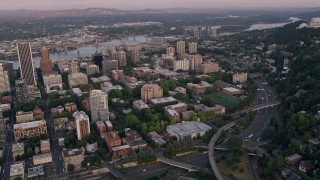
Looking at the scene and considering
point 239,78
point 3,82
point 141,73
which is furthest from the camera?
point 141,73

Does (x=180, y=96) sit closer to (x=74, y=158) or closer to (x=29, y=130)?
(x=29, y=130)

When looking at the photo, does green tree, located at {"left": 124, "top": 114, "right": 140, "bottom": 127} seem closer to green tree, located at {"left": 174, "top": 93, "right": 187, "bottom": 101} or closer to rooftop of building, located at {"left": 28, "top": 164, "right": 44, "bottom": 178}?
green tree, located at {"left": 174, "top": 93, "right": 187, "bottom": 101}

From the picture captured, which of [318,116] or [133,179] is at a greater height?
[318,116]

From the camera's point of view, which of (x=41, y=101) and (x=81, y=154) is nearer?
(x=81, y=154)

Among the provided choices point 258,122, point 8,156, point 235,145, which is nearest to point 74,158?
point 8,156

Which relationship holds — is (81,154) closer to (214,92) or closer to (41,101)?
(41,101)

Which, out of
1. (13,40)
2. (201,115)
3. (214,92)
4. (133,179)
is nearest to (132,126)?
(201,115)

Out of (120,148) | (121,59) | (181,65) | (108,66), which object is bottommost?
(120,148)
